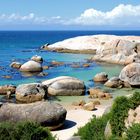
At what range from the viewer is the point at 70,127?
1074 inches

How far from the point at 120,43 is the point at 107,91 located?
84.9 feet

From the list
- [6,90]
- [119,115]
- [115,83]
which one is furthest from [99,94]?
[119,115]

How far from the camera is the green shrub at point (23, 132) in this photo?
56.1 feet

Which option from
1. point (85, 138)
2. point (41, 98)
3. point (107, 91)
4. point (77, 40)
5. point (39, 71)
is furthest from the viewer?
point (77, 40)

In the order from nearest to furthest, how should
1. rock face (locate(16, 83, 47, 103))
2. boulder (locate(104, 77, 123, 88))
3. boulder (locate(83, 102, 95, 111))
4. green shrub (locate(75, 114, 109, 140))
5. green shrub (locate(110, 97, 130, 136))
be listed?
green shrub (locate(110, 97, 130, 136))
green shrub (locate(75, 114, 109, 140))
boulder (locate(83, 102, 95, 111))
rock face (locate(16, 83, 47, 103))
boulder (locate(104, 77, 123, 88))

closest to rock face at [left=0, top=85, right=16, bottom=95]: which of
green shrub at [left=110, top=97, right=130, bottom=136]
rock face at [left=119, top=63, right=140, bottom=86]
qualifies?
rock face at [left=119, top=63, right=140, bottom=86]

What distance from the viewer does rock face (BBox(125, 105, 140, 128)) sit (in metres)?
Result: 16.2

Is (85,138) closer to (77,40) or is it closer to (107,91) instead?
(107,91)

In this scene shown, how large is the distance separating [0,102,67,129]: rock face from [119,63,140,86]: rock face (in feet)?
59.1

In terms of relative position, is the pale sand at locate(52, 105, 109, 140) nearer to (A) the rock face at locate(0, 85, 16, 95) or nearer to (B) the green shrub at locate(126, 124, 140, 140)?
(B) the green shrub at locate(126, 124, 140, 140)

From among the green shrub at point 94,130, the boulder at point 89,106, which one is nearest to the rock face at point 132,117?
the green shrub at point 94,130

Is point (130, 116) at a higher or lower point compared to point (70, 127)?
higher

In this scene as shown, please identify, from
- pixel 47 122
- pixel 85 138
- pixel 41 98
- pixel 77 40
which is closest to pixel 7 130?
pixel 85 138

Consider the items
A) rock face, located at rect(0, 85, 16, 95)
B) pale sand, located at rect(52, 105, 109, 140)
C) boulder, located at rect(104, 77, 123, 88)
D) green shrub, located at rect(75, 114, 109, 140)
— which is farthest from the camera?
boulder, located at rect(104, 77, 123, 88)
